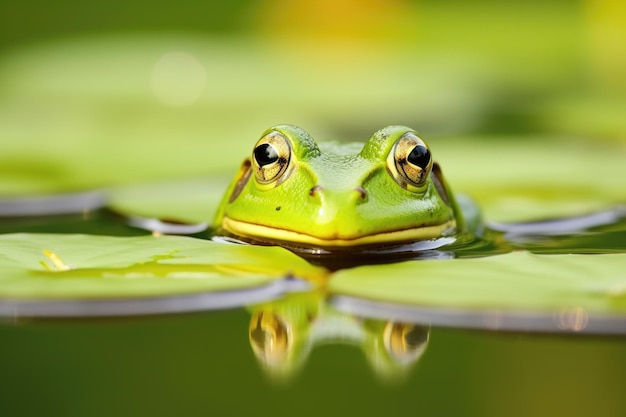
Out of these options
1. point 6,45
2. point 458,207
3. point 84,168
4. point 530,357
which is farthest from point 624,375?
point 6,45

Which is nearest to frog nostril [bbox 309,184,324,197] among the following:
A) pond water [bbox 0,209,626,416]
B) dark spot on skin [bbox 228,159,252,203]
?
pond water [bbox 0,209,626,416]

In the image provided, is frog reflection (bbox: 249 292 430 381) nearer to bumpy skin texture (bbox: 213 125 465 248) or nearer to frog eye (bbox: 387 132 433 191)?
bumpy skin texture (bbox: 213 125 465 248)

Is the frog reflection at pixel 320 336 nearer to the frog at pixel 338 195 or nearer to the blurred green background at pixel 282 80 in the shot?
the frog at pixel 338 195

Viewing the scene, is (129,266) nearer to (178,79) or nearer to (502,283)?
(502,283)

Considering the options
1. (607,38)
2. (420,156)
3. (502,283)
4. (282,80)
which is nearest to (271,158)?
(420,156)

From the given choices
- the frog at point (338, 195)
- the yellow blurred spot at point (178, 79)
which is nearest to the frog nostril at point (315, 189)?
the frog at point (338, 195)

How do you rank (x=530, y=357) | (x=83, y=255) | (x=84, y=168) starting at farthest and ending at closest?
1. (x=84, y=168)
2. (x=83, y=255)
3. (x=530, y=357)

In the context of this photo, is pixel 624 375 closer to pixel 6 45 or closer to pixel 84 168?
pixel 84 168
